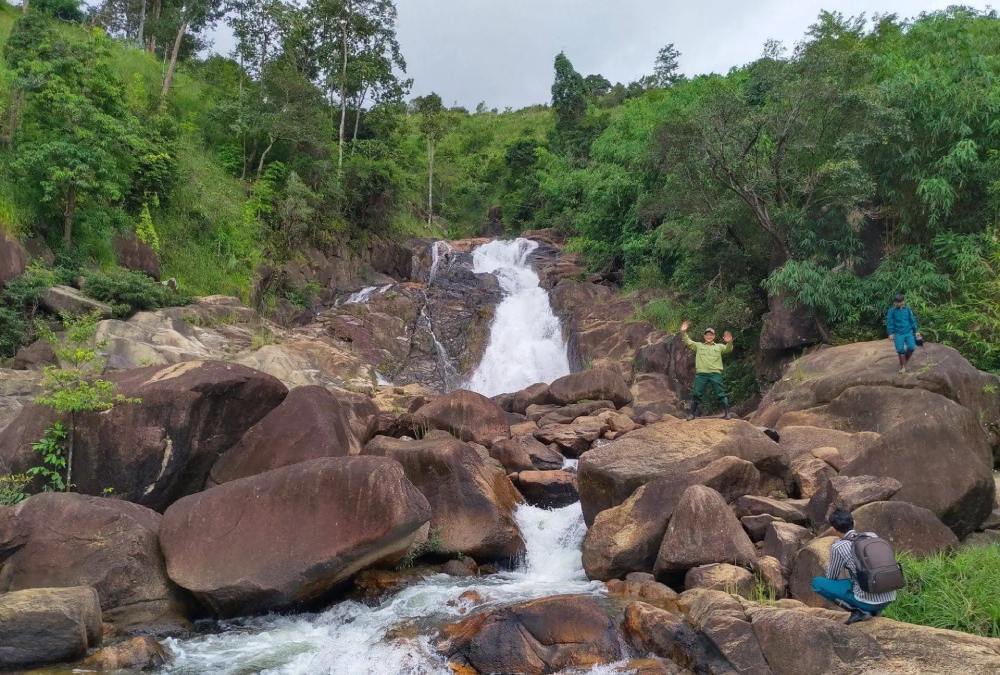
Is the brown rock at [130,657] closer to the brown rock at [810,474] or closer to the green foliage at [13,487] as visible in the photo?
the green foliage at [13,487]

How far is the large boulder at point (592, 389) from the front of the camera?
1903cm

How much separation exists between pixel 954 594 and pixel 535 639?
4.23 m

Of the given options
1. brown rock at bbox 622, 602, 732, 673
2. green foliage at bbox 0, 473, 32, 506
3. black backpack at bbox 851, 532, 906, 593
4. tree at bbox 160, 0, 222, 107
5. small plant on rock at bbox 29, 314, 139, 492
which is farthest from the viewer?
tree at bbox 160, 0, 222, 107

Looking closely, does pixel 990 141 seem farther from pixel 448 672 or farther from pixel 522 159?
pixel 522 159

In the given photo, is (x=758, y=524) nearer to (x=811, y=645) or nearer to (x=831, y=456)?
(x=831, y=456)

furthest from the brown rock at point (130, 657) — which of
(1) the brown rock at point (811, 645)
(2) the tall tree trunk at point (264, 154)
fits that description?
(2) the tall tree trunk at point (264, 154)

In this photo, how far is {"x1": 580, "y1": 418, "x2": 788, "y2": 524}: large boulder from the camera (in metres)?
10.8

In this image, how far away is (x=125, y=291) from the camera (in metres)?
16.7

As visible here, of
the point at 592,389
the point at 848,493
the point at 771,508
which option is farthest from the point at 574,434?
the point at 848,493

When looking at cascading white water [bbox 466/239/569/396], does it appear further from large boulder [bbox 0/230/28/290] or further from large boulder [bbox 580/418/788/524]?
large boulder [bbox 0/230/28/290]

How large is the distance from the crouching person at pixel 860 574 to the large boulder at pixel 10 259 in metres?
17.3

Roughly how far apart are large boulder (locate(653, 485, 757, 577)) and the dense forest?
7.94 meters

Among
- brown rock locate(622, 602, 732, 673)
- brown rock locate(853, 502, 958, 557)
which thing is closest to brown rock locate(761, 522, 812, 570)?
brown rock locate(853, 502, 958, 557)

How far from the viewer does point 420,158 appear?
47500 millimetres
